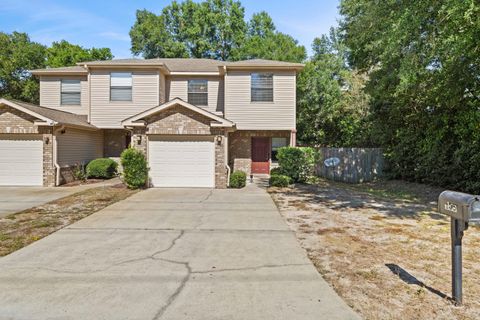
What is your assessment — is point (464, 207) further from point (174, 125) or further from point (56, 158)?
point (56, 158)

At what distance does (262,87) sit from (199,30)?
20693mm

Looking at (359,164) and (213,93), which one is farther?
(213,93)

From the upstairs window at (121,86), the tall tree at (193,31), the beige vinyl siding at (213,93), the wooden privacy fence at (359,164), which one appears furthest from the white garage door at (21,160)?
the tall tree at (193,31)

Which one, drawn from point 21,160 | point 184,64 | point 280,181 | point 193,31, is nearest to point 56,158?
point 21,160

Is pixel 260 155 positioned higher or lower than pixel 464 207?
higher

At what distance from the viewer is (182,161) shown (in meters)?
13.6

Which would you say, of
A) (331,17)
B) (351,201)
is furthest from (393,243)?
(331,17)

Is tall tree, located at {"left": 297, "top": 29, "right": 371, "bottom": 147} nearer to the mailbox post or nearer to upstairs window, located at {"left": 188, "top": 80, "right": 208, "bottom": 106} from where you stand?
upstairs window, located at {"left": 188, "top": 80, "right": 208, "bottom": 106}

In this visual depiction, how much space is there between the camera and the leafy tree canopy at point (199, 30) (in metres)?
33.7

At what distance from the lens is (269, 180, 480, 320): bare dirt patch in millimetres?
3693

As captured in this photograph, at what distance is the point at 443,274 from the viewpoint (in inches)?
179

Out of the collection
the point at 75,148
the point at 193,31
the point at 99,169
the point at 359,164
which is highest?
the point at 193,31

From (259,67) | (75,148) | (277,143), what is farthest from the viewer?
(277,143)

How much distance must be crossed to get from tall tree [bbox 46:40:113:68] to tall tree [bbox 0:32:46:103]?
1.40 m
